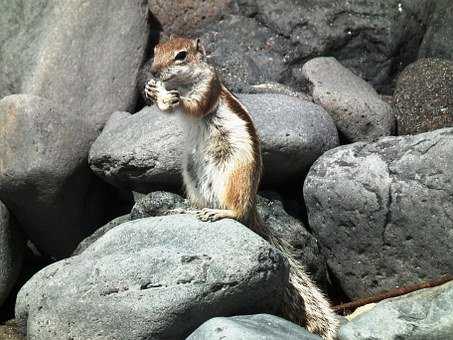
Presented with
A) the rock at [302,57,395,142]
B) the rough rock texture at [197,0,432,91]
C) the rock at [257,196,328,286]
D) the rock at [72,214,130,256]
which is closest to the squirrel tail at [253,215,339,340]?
the rock at [257,196,328,286]

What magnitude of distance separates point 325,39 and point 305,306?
4.27m

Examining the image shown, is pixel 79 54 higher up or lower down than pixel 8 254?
higher up

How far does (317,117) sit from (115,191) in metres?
2.28

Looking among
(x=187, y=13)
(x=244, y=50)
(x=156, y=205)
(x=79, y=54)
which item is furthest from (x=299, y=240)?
(x=187, y=13)

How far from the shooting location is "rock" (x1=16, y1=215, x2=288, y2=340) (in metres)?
7.54

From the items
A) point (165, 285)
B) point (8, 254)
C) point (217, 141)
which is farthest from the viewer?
point (8, 254)

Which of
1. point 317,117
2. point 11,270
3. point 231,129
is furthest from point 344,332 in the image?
point 11,270

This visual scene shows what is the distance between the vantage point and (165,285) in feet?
24.8

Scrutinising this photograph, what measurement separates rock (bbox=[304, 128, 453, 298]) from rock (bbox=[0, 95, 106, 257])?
7.62ft

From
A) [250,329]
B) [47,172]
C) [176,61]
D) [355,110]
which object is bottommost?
[47,172]

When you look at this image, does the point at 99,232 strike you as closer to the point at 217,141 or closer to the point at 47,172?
the point at 47,172

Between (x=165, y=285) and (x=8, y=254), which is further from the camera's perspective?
(x=8, y=254)

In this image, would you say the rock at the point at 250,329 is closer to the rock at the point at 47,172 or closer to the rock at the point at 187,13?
the rock at the point at 47,172

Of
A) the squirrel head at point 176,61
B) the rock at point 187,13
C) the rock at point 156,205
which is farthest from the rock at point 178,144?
the rock at point 187,13
